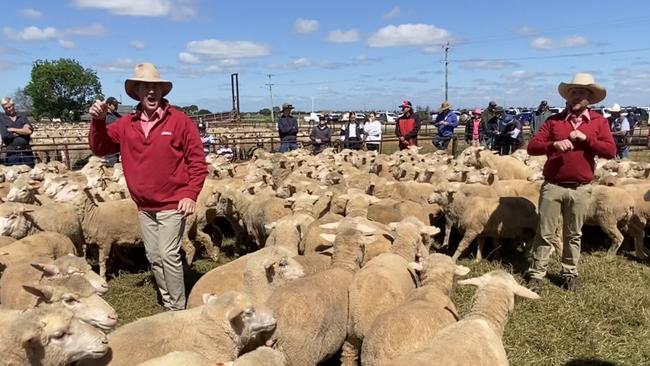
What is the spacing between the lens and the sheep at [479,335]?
3.27m

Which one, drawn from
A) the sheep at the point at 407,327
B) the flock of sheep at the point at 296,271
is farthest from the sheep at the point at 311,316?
the sheep at the point at 407,327

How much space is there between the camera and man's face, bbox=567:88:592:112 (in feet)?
19.6

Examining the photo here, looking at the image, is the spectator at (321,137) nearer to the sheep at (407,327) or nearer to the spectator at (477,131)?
the spectator at (477,131)

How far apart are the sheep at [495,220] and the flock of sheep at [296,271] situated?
0.7 inches

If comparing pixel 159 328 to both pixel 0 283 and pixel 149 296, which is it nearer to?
pixel 0 283

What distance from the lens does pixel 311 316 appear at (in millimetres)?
4141

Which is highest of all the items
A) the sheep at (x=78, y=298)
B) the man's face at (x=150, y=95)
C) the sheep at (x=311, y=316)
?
the man's face at (x=150, y=95)

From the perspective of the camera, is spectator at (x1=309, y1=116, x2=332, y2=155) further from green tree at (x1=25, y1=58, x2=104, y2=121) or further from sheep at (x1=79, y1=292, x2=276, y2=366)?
green tree at (x1=25, y1=58, x2=104, y2=121)

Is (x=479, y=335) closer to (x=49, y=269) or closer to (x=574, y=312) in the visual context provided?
(x=574, y=312)

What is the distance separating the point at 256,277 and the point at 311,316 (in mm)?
892

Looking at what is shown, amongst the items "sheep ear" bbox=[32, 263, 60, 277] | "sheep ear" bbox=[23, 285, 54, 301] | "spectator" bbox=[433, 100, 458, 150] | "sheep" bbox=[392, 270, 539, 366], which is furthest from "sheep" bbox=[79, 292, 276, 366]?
"spectator" bbox=[433, 100, 458, 150]

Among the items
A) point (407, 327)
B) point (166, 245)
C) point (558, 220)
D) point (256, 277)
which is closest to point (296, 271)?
point (256, 277)

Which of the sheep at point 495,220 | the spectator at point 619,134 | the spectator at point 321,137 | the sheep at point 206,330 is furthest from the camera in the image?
the spectator at point 321,137

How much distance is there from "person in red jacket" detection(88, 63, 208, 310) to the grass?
147cm
